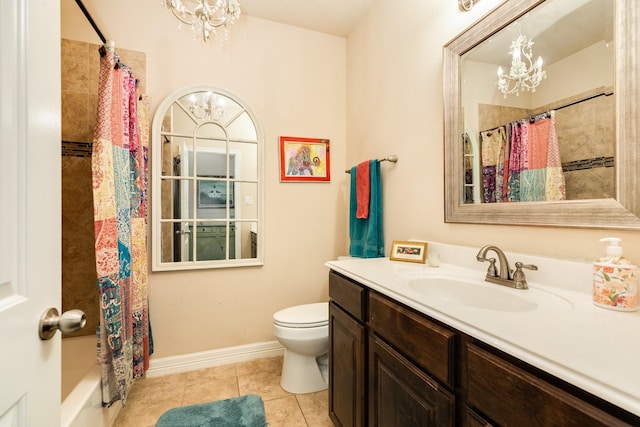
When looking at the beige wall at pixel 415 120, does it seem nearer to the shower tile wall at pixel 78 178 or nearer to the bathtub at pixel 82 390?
the bathtub at pixel 82 390

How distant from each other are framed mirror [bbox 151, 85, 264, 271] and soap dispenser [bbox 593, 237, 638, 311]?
6.13 ft

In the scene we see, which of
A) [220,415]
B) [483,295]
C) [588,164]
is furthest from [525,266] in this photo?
[220,415]

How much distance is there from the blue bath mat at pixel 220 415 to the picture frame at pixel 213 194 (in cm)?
126

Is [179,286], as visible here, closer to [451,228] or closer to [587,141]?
[451,228]

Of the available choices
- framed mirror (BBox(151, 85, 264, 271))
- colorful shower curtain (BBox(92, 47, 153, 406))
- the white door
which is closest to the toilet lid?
framed mirror (BBox(151, 85, 264, 271))

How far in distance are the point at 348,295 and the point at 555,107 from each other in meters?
1.02

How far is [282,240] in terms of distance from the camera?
2.25m

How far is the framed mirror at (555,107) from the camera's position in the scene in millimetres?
801

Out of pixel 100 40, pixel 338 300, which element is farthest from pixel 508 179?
pixel 100 40

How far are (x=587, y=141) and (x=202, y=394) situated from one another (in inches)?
87.8

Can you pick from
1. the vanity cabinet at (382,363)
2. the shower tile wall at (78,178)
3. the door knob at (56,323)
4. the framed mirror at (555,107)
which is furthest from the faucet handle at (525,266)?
the shower tile wall at (78,178)

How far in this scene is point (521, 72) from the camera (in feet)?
3.51

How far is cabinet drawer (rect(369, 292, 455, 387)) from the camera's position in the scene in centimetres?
71

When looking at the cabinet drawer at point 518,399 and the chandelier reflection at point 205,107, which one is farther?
the chandelier reflection at point 205,107
